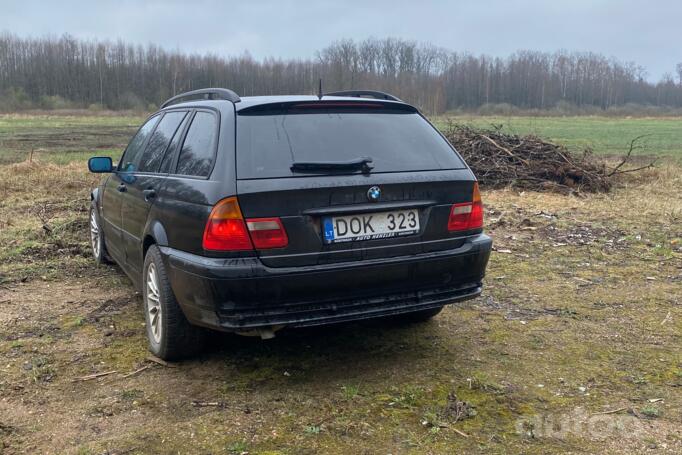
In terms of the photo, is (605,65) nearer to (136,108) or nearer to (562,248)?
(136,108)

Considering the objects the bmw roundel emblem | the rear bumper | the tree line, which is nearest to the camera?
the rear bumper

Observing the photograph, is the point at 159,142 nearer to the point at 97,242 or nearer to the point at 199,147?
the point at 199,147

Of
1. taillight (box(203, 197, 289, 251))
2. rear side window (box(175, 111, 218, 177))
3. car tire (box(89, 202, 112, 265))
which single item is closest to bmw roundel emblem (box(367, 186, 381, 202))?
taillight (box(203, 197, 289, 251))

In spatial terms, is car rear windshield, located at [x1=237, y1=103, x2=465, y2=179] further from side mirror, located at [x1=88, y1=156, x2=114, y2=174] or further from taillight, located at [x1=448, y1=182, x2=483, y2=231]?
side mirror, located at [x1=88, y1=156, x2=114, y2=174]

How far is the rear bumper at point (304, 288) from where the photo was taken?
3.10m

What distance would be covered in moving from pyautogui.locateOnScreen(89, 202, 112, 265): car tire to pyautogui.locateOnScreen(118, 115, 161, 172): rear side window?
3.09ft

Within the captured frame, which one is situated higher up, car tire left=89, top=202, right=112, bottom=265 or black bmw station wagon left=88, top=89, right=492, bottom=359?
black bmw station wagon left=88, top=89, right=492, bottom=359

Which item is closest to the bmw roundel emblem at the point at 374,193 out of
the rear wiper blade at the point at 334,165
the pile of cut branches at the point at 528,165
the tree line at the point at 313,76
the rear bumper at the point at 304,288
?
the rear wiper blade at the point at 334,165

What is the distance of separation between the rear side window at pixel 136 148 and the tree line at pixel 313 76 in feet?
187

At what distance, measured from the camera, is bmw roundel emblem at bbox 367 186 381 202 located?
331 cm

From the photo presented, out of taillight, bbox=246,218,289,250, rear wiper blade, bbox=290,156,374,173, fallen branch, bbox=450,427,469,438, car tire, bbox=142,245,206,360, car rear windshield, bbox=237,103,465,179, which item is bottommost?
fallen branch, bbox=450,427,469,438

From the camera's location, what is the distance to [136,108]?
7625cm

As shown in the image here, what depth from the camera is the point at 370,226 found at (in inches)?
131

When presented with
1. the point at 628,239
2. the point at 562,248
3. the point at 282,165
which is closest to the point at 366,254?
the point at 282,165
